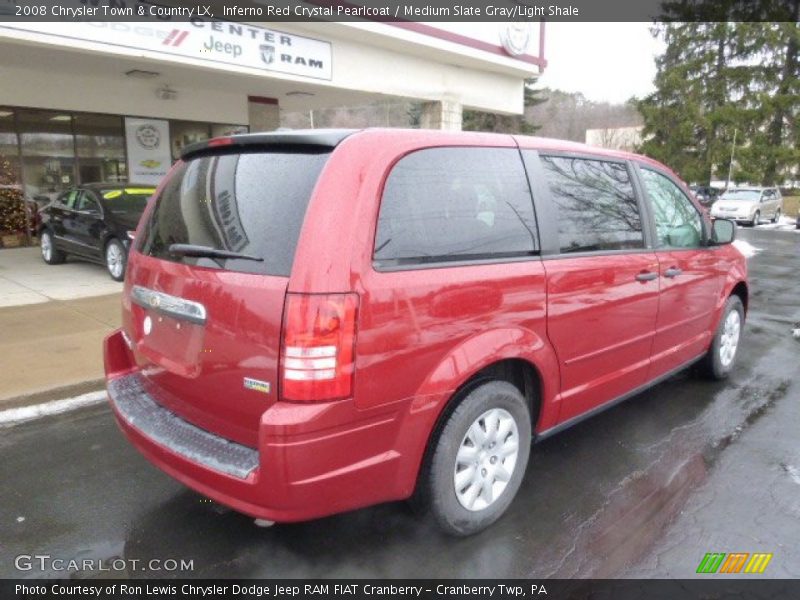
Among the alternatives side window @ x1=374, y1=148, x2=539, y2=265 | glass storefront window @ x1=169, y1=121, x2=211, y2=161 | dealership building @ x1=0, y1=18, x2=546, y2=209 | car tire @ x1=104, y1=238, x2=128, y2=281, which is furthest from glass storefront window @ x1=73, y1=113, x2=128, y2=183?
side window @ x1=374, y1=148, x2=539, y2=265

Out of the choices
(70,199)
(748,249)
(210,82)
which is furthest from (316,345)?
(748,249)

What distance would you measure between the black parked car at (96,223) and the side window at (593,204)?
6922mm

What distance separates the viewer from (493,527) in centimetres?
292

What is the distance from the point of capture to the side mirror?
14.9 ft

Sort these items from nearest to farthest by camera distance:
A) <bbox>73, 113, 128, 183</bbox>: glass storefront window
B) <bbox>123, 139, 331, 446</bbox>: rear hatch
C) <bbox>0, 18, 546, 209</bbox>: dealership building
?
1. <bbox>123, 139, 331, 446</bbox>: rear hatch
2. <bbox>0, 18, 546, 209</bbox>: dealership building
3. <bbox>73, 113, 128, 183</bbox>: glass storefront window

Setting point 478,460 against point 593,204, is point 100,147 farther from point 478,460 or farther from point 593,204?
point 478,460

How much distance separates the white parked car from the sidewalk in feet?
76.9

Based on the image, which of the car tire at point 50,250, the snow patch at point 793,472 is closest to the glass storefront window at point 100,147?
the car tire at point 50,250

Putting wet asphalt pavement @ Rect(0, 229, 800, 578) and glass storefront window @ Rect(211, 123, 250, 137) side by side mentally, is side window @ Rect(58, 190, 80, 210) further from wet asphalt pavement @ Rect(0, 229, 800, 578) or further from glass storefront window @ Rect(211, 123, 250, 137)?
wet asphalt pavement @ Rect(0, 229, 800, 578)

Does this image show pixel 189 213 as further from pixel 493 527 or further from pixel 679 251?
pixel 679 251

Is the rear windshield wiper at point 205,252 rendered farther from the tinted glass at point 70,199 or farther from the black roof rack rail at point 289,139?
the tinted glass at point 70,199

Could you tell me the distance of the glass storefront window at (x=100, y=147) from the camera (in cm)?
1297

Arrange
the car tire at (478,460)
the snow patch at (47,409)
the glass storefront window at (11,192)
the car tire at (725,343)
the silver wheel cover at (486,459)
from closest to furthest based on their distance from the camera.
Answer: the car tire at (478,460)
the silver wheel cover at (486,459)
the snow patch at (47,409)
the car tire at (725,343)
the glass storefront window at (11,192)

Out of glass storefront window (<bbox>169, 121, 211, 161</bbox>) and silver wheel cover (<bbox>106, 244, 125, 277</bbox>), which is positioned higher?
glass storefront window (<bbox>169, 121, 211, 161</bbox>)
